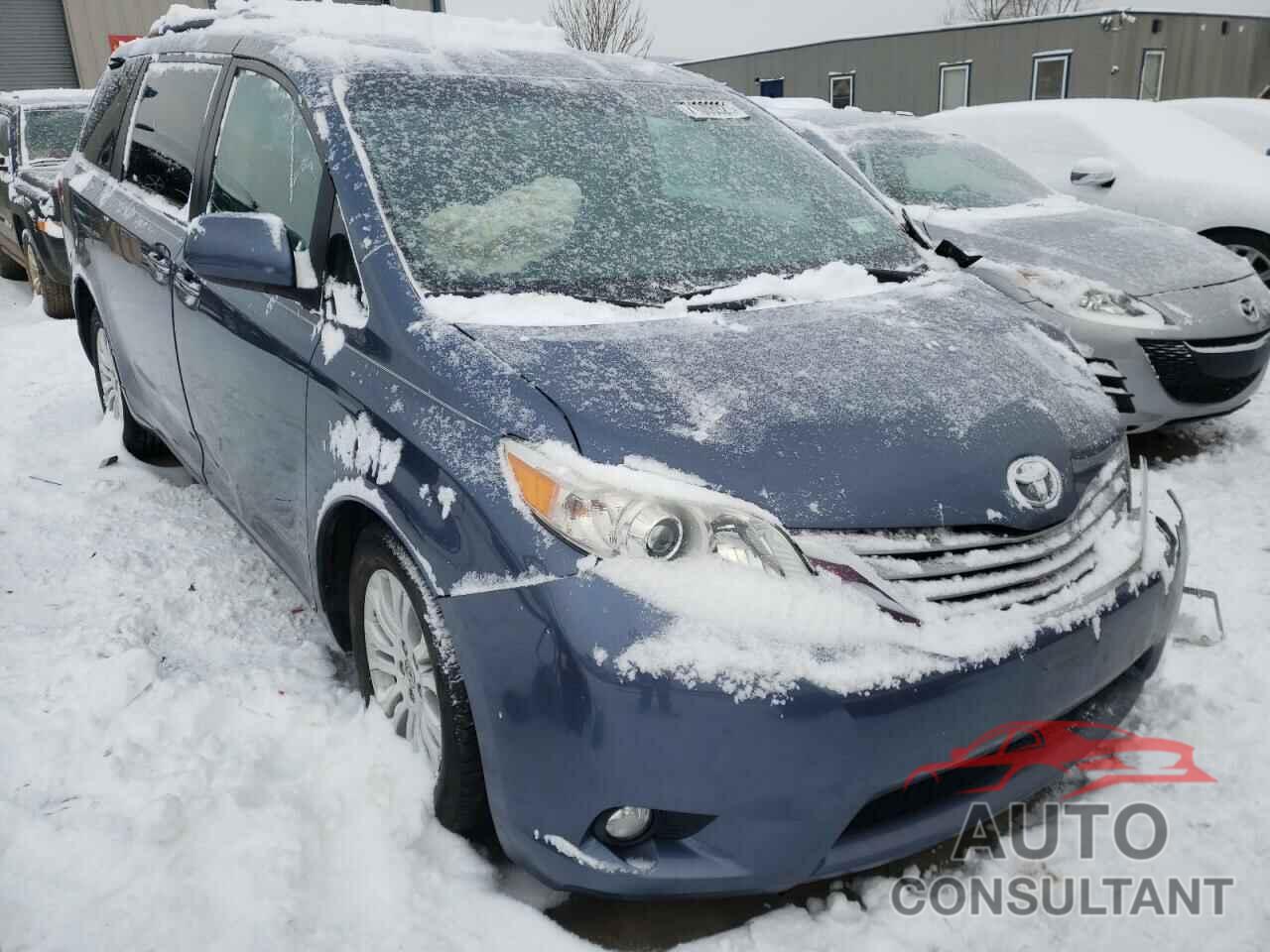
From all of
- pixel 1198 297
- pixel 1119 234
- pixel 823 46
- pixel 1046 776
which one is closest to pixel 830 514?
pixel 1046 776

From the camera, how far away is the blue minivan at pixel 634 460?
1.75 metres

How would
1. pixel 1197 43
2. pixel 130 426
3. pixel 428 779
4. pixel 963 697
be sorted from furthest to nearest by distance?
pixel 1197 43
pixel 130 426
pixel 428 779
pixel 963 697

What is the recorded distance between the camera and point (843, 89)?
23375 mm

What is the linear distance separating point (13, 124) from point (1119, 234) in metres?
8.91

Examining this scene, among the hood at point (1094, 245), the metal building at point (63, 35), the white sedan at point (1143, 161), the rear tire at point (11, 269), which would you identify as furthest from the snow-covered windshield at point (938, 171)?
the metal building at point (63, 35)

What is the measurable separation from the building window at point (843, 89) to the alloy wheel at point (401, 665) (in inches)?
910

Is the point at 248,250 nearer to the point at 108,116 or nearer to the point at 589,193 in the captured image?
the point at 589,193

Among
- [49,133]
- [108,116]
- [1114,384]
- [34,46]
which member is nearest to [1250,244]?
[1114,384]

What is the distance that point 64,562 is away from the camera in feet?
11.7

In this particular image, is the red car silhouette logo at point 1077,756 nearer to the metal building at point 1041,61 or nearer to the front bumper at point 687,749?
the front bumper at point 687,749

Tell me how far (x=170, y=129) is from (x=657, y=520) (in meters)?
2.78

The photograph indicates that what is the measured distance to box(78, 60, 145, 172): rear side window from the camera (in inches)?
161

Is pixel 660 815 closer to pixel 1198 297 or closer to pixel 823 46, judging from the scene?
pixel 1198 297

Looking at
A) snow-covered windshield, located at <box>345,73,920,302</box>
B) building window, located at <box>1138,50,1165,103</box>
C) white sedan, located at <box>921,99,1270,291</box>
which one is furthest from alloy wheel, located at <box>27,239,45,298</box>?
building window, located at <box>1138,50,1165,103</box>
